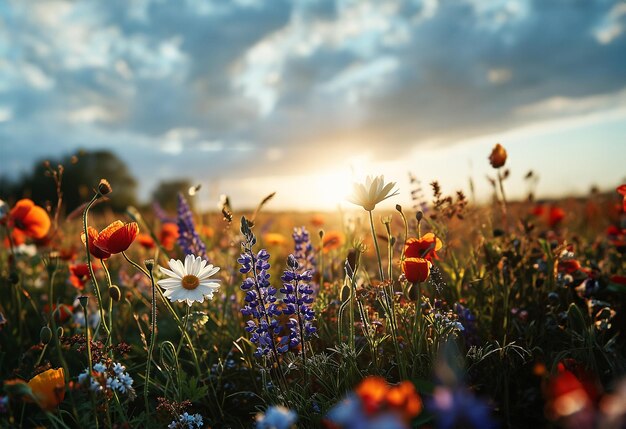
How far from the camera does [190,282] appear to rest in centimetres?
187

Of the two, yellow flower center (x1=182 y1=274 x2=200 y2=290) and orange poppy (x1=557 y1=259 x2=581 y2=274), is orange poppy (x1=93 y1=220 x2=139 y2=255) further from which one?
orange poppy (x1=557 y1=259 x2=581 y2=274)

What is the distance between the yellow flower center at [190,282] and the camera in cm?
186

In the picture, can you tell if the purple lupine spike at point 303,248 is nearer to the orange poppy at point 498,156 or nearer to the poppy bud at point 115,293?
the poppy bud at point 115,293

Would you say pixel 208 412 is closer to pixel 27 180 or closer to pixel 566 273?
pixel 566 273

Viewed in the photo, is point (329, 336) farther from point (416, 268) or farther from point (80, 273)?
point (80, 273)

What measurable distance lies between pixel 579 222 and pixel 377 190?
5057mm

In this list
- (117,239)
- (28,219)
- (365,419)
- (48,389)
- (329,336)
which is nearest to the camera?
(365,419)

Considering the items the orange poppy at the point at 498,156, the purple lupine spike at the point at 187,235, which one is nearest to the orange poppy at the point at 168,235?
the purple lupine spike at the point at 187,235

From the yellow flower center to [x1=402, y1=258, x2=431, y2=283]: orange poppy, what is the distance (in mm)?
773

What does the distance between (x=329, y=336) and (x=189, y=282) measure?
2.80ft

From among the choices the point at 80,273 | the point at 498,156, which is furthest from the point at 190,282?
the point at 498,156

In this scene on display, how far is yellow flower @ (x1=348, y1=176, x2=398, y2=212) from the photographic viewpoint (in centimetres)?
181

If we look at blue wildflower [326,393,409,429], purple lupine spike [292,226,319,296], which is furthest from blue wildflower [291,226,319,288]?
blue wildflower [326,393,409,429]

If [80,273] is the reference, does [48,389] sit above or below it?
below
